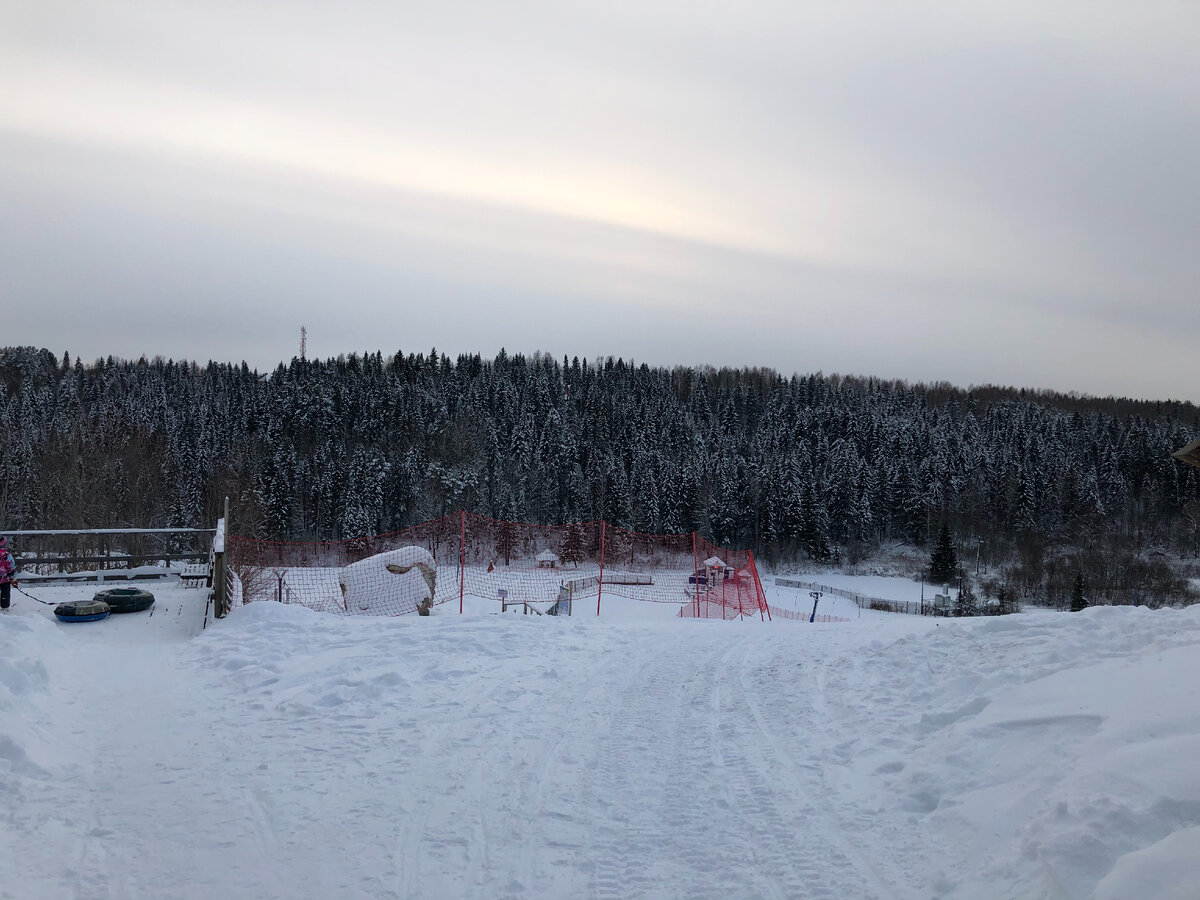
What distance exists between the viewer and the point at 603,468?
83312 millimetres

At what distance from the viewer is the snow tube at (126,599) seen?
11.7m

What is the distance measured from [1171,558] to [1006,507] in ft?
56.4

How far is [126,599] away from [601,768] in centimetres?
907

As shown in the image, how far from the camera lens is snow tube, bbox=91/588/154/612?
11688mm

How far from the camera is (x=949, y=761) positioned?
6215mm

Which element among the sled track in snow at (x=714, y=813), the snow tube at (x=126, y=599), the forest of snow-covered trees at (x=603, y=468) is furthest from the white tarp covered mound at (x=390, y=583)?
the forest of snow-covered trees at (x=603, y=468)

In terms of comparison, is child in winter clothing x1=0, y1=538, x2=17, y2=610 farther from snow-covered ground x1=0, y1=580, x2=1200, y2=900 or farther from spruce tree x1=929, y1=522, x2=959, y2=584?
spruce tree x1=929, y1=522, x2=959, y2=584

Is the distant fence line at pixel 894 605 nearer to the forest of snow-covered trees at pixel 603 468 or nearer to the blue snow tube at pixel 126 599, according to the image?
the forest of snow-covered trees at pixel 603 468

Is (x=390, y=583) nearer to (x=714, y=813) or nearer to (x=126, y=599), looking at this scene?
(x=126, y=599)

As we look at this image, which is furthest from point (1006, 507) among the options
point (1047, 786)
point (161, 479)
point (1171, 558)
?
point (1047, 786)

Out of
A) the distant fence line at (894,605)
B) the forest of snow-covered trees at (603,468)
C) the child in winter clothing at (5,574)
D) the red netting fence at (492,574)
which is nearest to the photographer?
the child in winter clothing at (5,574)

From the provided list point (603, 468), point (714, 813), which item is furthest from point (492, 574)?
point (603, 468)

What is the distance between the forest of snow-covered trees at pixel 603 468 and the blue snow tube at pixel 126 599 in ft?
119

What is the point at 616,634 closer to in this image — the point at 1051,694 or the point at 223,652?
the point at 223,652
